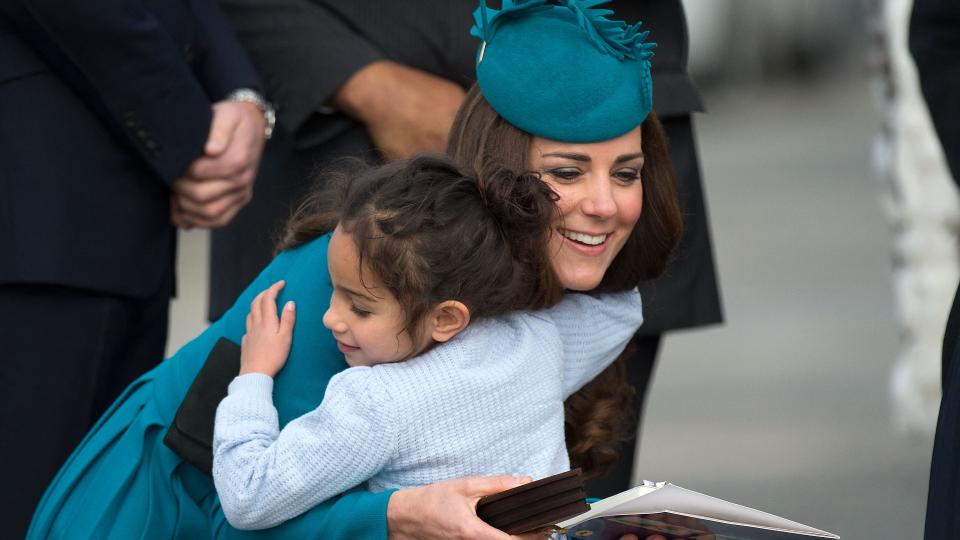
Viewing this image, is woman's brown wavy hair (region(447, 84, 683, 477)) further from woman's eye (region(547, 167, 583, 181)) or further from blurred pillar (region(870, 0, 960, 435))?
blurred pillar (region(870, 0, 960, 435))

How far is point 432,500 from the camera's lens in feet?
7.72

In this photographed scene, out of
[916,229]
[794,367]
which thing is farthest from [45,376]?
[794,367]

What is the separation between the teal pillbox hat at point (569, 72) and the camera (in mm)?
2557

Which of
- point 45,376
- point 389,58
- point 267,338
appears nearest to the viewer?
point 267,338

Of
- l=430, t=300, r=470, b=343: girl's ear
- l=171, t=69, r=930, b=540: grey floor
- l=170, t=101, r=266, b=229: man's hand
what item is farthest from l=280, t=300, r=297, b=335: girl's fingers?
l=171, t=69, r=930, b=540: grey floor

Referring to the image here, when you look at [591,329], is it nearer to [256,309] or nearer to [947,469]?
[256,309]

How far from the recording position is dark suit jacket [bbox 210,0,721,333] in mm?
3291

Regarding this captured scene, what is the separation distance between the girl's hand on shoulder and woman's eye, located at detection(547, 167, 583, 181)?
1.44 feet

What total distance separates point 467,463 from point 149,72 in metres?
1.02

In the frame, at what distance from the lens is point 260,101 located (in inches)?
133

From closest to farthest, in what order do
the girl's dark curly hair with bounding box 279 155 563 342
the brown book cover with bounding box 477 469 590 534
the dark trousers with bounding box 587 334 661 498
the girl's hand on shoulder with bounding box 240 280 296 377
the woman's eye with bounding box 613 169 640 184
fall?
the brown book cover with bounding box 477 469 590 534, the girl's dark curly hair with bounding box 279 155 563 342, the girl's hand on shoulder with bounding box 240 280 296 377, the woman's eye with bounding box 613 169 640 184, the dark trousers with bounding box 587 334 661 498

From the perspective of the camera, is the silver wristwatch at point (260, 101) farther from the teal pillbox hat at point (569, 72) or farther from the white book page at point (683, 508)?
the white book page at point (683, 508)

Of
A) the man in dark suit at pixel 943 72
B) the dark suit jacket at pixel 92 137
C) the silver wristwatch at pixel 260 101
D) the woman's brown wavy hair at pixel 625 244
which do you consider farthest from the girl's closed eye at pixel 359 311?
the silver wristwatch at pixel 260 101

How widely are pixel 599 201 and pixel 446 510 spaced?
0.54m
